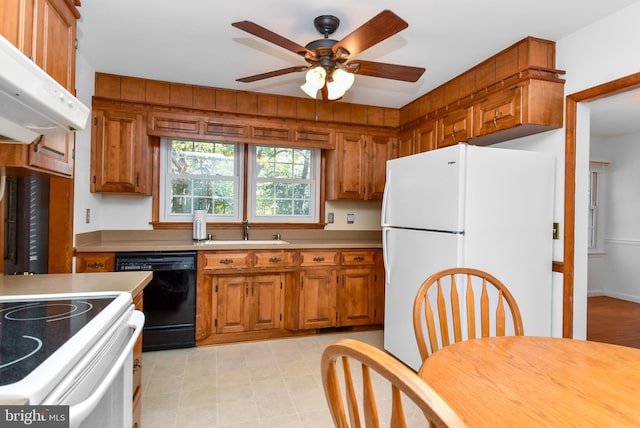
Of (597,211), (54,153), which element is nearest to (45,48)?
(54,153)

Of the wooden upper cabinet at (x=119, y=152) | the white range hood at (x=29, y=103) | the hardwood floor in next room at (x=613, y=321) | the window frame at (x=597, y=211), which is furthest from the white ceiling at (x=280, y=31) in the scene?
the window frame at (x=597, y=211)

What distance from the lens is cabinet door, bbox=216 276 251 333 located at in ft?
10.1

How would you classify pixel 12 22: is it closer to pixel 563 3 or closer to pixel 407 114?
pixel 563 3

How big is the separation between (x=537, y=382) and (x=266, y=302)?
255 cm

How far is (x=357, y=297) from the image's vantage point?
11.4 ft

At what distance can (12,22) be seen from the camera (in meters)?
1.29

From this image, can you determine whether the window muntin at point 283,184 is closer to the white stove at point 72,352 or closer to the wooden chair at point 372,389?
the white stove at point 72,352

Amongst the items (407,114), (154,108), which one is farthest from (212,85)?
(407,114)

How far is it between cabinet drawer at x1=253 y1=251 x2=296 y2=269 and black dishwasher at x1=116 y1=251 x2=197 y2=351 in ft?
1.77

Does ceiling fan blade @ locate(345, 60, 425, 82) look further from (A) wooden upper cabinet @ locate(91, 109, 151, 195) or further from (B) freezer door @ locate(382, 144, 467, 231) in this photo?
(A) wooden upper cabinet @ locate(91, 109, 151, 195)

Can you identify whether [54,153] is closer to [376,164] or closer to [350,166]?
[350,166]

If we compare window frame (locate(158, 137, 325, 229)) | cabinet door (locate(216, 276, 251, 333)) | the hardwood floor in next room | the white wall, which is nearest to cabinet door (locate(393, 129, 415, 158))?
window frame (locate(158, 137, 325, 229))

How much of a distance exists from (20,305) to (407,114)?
135 inches

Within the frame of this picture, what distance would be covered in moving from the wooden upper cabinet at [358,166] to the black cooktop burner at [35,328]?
8.60 feet
